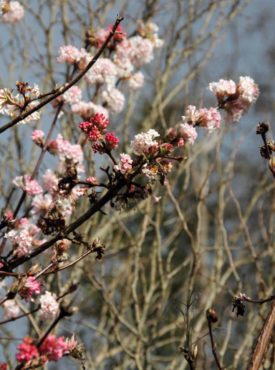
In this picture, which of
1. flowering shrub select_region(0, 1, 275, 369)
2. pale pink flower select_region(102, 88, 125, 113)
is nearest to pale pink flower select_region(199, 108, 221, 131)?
flowering shrub select_region(0, 1, 275, 369)

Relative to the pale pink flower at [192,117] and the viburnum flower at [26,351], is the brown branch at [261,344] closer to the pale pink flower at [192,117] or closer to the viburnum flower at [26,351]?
the viburnum flower at [26,351]

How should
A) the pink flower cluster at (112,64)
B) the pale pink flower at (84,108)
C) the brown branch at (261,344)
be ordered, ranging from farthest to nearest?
the pale pink flower at (84,108) → the pink flower cluster at (112,64) → the brown branch at (261,344)

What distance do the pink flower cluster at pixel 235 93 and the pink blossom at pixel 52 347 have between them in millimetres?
1075

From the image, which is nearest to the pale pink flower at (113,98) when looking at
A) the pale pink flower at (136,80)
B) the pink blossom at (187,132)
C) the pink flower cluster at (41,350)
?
the pale pink flower at (136,80)

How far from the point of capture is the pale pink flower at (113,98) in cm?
343

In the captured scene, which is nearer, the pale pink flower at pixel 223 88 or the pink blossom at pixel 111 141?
the pink blossom at pixel 111 141

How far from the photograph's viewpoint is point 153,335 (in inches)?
162

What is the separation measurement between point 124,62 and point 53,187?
45.2 inches

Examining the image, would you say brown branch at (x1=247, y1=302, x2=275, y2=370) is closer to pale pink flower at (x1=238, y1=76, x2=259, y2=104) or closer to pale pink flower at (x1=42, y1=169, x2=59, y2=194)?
pale pink flower at (x1=238, y1=76, x2=259, y2=104)

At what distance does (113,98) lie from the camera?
11.3ft

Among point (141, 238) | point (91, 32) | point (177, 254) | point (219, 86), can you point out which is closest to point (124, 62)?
point (91, 32)

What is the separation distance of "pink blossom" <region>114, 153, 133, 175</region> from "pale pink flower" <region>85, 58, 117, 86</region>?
137cm

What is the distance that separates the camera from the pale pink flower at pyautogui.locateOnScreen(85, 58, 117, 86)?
3.16 metres

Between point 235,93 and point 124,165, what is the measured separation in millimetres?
571
